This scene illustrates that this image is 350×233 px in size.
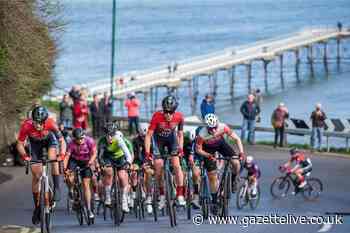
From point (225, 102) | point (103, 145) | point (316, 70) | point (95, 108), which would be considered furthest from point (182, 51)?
point (103, 145)

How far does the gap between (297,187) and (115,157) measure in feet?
24.5

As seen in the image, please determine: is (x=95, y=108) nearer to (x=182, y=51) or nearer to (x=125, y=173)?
(x=125, y=173)

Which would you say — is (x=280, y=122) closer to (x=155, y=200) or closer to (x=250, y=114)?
(x=250, y=114)

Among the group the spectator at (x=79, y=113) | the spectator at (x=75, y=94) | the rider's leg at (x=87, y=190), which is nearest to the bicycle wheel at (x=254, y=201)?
the rider's leg at (x=87, y=190)

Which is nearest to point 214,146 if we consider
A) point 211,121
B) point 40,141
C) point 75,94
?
point 211,121

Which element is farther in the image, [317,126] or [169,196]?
[317,126]

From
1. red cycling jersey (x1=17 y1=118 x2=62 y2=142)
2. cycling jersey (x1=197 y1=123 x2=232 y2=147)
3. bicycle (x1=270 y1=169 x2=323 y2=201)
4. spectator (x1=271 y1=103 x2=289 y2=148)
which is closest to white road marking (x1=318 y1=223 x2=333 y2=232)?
cycling jersey (x1=197 y1=123 x2=232 y2=147)

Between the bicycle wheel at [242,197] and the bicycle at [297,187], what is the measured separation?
2.39m

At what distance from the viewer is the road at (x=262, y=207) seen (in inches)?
704

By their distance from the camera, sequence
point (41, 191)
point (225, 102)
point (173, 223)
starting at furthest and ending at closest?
point (225, 102) → point (173, 223) → point (41, 191)

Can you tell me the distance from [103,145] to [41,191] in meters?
2.52

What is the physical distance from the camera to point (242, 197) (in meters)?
23.0

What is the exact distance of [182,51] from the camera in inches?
4596

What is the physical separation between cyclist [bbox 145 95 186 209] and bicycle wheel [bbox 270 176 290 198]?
309 inches
